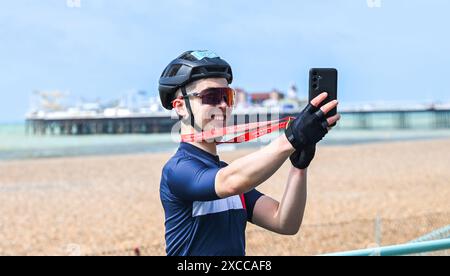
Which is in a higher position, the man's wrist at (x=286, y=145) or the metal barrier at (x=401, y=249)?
the man's wrist at (x=286, y=145)

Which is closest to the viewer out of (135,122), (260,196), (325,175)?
(260,196)

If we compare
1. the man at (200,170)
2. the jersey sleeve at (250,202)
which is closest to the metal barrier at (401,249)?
the jersey sleeve at (250,202)

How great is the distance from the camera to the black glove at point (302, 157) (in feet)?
6.24

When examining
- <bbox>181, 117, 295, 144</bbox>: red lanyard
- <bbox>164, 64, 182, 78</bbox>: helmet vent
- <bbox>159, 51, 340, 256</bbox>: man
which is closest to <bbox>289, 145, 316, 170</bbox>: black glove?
<bbox>159, 51, 340, 256</bbox>: man

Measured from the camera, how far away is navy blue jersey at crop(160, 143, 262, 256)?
1909 mm

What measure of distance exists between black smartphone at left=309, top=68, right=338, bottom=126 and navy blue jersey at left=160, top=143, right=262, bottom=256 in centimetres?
43

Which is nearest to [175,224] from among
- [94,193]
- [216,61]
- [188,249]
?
[188,249]

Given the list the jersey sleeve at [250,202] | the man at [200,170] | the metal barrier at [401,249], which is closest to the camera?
the man at [200,170]

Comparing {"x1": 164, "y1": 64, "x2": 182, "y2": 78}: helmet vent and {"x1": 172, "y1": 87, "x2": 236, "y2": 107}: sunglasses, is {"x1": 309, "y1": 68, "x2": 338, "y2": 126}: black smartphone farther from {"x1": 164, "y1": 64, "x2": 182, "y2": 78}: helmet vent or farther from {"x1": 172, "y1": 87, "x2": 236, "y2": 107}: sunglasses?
{"x1": 164, "y1": 64, "x2": 182, "y2": 78}: helmet vent

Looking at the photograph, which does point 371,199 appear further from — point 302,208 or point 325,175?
point 302,208

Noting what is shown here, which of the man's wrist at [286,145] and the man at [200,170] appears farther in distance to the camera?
the man at [200,170]

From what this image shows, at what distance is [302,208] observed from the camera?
2.10 metres

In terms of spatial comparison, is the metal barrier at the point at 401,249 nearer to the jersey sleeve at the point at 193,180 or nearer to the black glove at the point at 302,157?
the black glove at the point at 302,157
